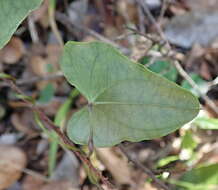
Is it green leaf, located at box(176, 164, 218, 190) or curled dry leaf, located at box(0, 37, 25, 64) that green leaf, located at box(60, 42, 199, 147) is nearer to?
green leaf, located at box(176, 164, 218, 190)

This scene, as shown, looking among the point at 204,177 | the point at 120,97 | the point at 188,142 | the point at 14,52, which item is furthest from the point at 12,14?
the point at 14,52

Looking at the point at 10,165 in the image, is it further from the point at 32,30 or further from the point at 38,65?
the point at 32,30

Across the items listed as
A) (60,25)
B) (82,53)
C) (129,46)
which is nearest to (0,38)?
(82,53)

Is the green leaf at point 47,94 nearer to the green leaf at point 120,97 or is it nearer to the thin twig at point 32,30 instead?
the thin twig at point 32,30

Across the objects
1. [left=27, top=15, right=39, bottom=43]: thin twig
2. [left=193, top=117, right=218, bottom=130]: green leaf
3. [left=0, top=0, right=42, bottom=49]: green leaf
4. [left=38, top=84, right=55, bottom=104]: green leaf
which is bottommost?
[left=193, top=117, right=218, bottom=130]: green leaf

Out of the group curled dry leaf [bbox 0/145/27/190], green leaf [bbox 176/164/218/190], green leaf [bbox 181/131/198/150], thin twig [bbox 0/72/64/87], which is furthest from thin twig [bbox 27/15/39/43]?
green leaf [bbox 176/164/218/190]

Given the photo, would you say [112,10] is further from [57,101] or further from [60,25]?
[57,101]
